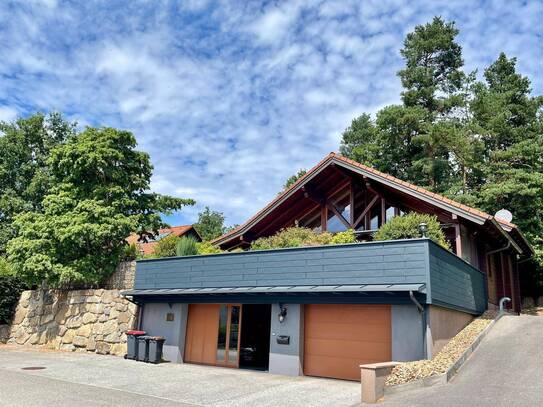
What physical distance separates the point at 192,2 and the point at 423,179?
23031 mm

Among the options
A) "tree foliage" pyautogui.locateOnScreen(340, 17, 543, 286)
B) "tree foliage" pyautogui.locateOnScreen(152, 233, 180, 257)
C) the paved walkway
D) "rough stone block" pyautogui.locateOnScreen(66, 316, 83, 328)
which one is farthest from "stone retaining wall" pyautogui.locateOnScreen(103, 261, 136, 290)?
"tree foliage" pyautogui.locateOnScreen(340, 17, 543, 286)

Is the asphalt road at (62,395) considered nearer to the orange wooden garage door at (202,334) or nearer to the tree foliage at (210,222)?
the orange wooden garage door at (202,334)

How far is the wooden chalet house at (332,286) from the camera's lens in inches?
451

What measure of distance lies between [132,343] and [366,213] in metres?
9.67

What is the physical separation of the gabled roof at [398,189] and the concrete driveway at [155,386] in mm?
6281

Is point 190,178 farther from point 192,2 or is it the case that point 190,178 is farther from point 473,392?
point 473,392

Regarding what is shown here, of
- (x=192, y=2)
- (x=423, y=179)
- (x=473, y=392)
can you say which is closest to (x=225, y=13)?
(x=192, y=2)

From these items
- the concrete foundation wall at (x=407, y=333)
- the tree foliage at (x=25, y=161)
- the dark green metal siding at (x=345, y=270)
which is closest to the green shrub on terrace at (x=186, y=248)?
the dark green metal siding at (x=345, y=270)

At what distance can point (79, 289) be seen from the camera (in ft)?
65.0

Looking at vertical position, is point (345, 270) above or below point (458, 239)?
below

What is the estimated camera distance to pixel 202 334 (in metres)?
15.7

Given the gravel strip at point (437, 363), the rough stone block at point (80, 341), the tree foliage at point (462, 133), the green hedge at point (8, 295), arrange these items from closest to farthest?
the gravel strip at point (437, 363)
the rough stone block at point (80, 341)
the green hedge at point (8, 295)
the tree foliage at point (462, 133)

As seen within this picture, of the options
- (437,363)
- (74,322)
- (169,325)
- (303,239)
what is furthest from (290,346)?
(74,322)

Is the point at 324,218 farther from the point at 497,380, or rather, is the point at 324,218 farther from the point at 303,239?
the point at 497,380
